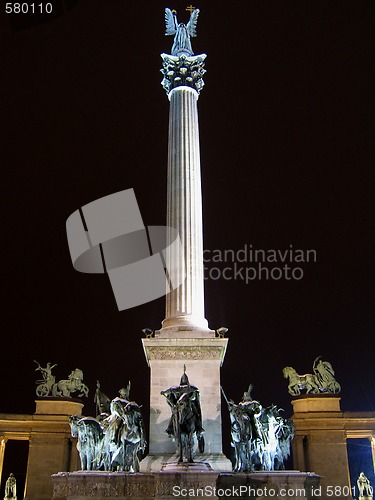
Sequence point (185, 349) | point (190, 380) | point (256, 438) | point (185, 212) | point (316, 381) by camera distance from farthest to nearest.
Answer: point (316, 381)
point (185, 212)
point (185, 349)
point (190, 380)
point (256, 438)

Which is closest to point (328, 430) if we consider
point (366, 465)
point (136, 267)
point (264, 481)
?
point (366, 465)

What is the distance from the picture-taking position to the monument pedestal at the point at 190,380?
21.3 m

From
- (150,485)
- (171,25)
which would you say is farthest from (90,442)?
(171,25)

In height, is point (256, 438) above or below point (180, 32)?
below

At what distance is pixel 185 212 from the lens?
25.8m

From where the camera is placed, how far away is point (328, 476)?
122ft

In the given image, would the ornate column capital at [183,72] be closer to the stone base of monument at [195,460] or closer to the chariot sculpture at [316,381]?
the stone base of monument at [195,460]

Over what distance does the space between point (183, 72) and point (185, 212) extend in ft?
25.7

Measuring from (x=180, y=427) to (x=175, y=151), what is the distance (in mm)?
13062

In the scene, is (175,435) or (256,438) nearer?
(175,435)

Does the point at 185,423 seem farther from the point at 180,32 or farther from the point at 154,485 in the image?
the point at 180,32

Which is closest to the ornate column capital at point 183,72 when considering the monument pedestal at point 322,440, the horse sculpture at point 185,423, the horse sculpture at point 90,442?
the horse sculpture at point 185,423

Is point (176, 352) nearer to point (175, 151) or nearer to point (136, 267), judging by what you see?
point (175, 151)

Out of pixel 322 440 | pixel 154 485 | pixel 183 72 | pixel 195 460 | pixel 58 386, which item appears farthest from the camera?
pixel 58 386
